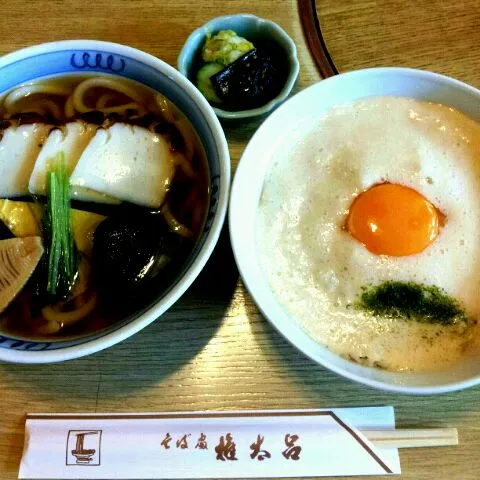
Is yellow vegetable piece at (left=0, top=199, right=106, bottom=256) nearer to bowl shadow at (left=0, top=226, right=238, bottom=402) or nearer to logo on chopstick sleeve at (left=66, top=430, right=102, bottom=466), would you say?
bowl shadow at (left=0, top=226, right=238, bottom=402)

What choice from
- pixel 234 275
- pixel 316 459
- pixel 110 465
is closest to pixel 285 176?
pixel 234 275

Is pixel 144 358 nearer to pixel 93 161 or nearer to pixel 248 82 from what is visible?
pixel 93 161

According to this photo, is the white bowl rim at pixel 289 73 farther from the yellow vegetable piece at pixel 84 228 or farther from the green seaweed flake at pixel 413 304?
the green seaweed flake at pixel 413 304

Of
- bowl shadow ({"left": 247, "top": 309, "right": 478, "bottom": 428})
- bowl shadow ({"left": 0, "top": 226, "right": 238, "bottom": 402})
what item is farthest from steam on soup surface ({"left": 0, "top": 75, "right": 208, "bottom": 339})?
bowl shadow ({"left": 247, "top": 309, "right": 478, "bottom": 428})

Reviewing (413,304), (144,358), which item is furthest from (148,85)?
(413,304)

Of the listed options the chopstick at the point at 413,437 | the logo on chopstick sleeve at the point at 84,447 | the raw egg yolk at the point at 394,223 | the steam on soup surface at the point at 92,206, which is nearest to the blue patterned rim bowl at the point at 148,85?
the steam on soup surface at the point at 92,206

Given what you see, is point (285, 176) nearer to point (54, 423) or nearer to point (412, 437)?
point (412, 437)

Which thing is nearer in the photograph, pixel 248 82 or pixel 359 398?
pixel 359 398
